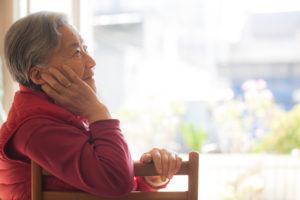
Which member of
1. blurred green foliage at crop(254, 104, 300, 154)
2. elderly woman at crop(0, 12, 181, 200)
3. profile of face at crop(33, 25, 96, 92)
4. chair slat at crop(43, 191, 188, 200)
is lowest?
blurred green foliage at crop(254, 104, 300, 154)

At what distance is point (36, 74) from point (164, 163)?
42 cm

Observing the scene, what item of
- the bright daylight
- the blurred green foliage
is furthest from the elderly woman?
the blurred green foliage

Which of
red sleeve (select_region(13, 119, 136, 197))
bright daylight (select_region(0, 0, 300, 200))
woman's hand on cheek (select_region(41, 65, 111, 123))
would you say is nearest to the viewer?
red sleeve (select_region(13, 119, 136, 197))

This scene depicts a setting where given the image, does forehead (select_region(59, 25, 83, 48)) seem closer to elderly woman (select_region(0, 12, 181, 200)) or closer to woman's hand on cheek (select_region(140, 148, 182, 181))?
elderly woman (select_region(0, 12, 181, 200))

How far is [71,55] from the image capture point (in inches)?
36.8

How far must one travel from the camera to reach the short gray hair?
0.88 metres

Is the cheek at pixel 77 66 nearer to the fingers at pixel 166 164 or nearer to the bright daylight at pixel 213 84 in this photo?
the fingers at pixel 166 164

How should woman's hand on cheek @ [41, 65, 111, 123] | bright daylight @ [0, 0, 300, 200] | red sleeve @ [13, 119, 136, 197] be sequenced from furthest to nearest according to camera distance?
bright daylight @ [0, 0, 300, 200], woman's hand on cheek @ [41, 65, 111, 123], red sleeve @ [13, 119, 136, 197]

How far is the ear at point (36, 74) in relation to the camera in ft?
2.98

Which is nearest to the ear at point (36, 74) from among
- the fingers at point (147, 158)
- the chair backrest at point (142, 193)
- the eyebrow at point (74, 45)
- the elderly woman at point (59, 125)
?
the elderly woman at point (59, 125)

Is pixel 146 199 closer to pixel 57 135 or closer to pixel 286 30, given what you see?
pixel 57 135

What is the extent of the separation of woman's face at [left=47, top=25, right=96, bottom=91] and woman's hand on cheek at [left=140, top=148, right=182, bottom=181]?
0.31 metres

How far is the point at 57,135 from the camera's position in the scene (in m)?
0.80

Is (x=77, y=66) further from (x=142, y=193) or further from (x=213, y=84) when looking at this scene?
(x=213, y=84)
